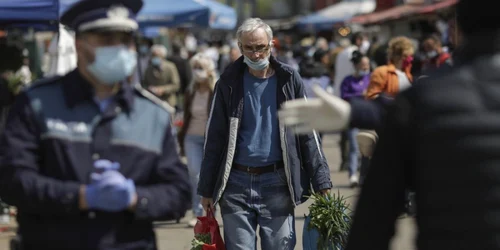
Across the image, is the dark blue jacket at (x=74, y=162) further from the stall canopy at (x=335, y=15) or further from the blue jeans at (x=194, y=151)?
the stall canopy at (x=335, y=15)

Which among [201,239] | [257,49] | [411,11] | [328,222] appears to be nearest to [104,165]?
[257,49]

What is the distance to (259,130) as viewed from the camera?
20.1 ft

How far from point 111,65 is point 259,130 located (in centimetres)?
249

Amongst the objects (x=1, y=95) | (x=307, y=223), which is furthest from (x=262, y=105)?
(x=1, y=95)

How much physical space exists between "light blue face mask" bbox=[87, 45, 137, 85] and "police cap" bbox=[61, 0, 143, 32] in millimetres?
78

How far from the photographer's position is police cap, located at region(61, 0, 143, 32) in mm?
3762

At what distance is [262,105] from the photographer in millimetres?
6129

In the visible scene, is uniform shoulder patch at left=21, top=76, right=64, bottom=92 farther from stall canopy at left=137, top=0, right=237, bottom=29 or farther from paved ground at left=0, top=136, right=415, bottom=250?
stall canopy at left=137, top=0, right=237, bottom=29

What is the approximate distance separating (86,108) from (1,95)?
25.3 ft

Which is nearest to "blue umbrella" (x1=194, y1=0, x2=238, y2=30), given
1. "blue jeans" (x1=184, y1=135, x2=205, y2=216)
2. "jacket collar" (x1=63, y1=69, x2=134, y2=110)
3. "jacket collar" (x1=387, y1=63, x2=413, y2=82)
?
"jacket collar" (x1=387, y1=63, x2=413, y2=82)

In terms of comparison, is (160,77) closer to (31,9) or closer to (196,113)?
(31,9)

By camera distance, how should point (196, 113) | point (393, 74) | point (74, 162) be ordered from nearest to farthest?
1. point (74, 162)
2. point (196, 113)
3. point (393, 74)

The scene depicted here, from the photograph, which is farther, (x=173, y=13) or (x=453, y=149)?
(x=173, y=13)

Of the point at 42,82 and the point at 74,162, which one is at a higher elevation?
the point at 42,82
